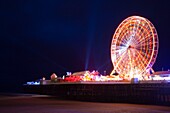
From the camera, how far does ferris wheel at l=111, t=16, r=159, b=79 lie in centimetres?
5628

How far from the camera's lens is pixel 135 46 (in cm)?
5988

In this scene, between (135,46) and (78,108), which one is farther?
(135,46)

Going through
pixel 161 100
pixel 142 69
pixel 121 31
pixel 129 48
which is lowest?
pixel 161 100

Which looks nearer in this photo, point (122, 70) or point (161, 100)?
point (161, 100)

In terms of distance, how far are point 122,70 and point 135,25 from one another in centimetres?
1049

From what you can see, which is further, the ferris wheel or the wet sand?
the ferris wheel

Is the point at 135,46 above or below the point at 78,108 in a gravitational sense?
above

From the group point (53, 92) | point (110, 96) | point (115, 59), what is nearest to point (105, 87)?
point (110, 96)

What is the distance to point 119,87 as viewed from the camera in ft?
184

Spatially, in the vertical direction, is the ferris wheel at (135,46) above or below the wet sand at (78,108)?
above

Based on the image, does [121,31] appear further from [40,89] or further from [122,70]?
[40,89]

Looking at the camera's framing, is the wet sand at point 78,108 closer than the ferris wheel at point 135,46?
Yes

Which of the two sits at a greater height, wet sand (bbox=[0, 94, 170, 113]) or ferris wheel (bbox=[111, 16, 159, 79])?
ferris wheel (bbox=[111, 16, 159, 79])

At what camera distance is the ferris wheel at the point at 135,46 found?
56281mm
